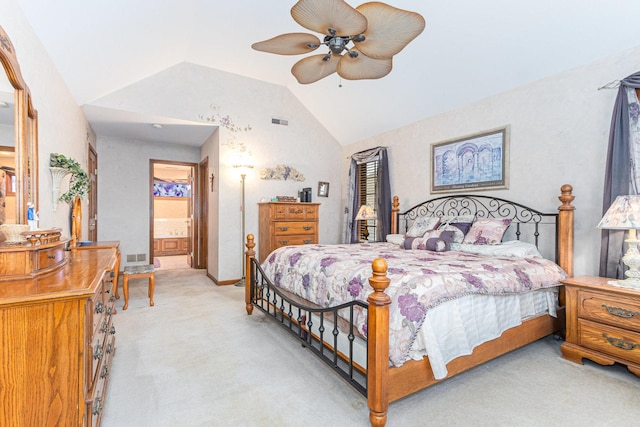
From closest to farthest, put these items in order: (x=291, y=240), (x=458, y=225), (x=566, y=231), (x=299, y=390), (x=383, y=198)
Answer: (x=299, y=390)
(x=566, y=231)
(x=458, y=225)
(x=291, y=240)
(x=383, y=198)

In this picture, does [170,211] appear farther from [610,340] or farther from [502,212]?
[610,340]

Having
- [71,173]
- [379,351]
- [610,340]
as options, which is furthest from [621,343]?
[71,173]

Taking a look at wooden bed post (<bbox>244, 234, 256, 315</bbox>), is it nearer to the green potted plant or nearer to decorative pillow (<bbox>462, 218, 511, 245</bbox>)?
the green potted plant

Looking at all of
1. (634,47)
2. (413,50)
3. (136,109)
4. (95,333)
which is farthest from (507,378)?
(136,109)

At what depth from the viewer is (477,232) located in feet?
10.7

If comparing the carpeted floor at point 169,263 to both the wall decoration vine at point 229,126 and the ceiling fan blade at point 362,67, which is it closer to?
the wall decoration vine at point 229,126

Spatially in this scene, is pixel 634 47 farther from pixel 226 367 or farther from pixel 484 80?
pixel 226 367

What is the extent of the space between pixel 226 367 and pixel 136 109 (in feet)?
11.6

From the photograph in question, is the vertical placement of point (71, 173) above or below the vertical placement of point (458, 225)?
above

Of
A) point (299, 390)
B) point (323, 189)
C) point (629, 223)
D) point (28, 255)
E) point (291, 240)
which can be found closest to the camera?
point (28, 255)

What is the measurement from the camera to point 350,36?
6.79ft

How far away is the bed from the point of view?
1.66m

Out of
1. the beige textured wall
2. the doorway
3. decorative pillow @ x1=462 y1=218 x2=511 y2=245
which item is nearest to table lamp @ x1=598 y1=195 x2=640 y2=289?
the beige textured wall

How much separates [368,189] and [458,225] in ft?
6.75
